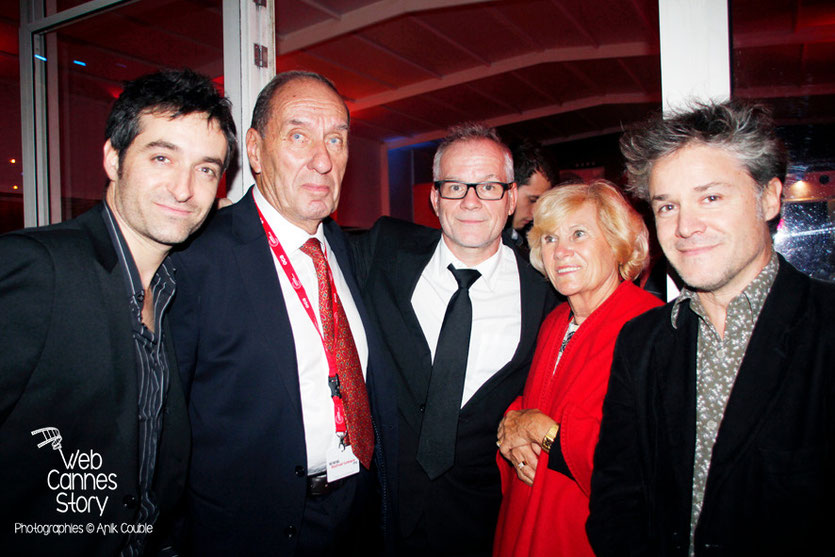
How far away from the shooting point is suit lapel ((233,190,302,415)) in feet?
5.78

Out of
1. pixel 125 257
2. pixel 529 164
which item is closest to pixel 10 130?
pixel 125 257

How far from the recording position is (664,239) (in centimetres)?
151

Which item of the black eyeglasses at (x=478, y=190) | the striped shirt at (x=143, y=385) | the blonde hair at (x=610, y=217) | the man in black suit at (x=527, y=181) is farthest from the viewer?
the man in black suit at (x=527, y=181)

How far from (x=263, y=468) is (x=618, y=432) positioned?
1.23 m

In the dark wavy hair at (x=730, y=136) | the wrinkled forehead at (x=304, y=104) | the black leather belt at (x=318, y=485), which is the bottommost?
the black leather belt at (x=318, y=485)

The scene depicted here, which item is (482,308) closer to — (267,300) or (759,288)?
(267,300)

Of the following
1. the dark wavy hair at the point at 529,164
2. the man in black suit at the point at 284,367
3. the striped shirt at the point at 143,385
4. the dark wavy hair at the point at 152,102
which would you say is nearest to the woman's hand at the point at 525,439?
the man in black suit at the point at 284,367

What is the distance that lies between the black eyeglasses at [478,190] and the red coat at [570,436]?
0.75m

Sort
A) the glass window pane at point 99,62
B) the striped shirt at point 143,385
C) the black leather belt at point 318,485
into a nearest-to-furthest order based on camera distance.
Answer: the striped shirt at point 143,385, the black leather belt at point 318,485, the glass window pane at point 99,62

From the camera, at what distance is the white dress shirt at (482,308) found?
2178 mm

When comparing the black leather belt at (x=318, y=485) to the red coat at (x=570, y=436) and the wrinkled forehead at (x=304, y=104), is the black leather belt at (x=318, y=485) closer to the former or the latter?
the red coat at (x=570, y=436)

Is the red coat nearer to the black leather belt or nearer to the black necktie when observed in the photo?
the black necktie

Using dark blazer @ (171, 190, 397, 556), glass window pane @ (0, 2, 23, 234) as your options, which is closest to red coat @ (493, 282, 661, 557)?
dark blazer @ (171, 190, 397, 556)

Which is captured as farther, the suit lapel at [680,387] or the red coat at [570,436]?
the red coat at [570,436]
